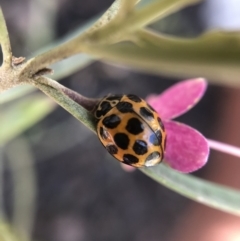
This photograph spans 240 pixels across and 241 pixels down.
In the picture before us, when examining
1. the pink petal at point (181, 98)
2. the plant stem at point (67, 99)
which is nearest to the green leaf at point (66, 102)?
the plant stem at point (67, 99)

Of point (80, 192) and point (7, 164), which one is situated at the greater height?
point (7, 164)

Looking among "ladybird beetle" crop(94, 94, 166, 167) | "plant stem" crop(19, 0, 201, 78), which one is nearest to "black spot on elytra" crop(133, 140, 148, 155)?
"ladybird beetle" crop(94, 94, 166, 167)

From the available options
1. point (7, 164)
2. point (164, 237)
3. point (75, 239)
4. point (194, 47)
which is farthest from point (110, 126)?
point (164, 237)

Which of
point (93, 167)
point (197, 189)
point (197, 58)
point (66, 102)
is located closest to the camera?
point (197, 58)

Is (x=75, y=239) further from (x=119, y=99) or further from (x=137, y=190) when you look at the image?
(x=119, y=99)

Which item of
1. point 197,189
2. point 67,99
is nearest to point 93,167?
point 197,189

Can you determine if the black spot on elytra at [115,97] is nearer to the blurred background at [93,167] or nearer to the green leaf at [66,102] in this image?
the green leaf at [66,102]

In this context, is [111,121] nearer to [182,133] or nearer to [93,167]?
[182,133]
